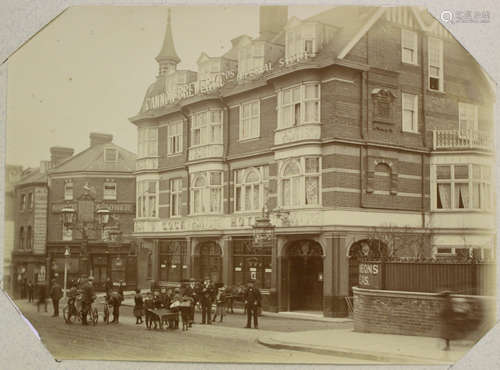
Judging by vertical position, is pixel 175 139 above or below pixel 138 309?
above

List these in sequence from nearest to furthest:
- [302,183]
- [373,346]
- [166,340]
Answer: [373,346]
[166,340]
[302,183]

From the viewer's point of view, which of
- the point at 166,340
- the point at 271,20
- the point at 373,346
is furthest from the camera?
the point at 271,20

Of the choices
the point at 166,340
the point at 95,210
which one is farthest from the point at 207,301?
the point at 95,210

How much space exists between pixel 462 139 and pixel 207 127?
10.7 feet

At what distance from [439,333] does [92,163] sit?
4826mm

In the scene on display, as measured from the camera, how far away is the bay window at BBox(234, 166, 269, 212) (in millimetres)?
9445

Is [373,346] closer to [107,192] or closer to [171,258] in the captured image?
[171,258]

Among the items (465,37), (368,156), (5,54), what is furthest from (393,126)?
(5,54)

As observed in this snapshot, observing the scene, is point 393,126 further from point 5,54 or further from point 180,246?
point 5,54

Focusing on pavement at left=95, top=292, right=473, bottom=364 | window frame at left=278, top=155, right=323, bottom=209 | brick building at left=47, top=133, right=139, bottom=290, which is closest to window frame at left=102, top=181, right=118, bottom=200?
brick building at left=47, top=133, right=139, bottom=290

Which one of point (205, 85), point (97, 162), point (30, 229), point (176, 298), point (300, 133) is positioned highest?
point (205, 85)

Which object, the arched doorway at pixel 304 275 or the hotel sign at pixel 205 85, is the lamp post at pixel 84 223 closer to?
the hotel sign at pixel 205 85

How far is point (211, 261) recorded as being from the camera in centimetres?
956

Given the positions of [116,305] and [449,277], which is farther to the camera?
[116,305]
